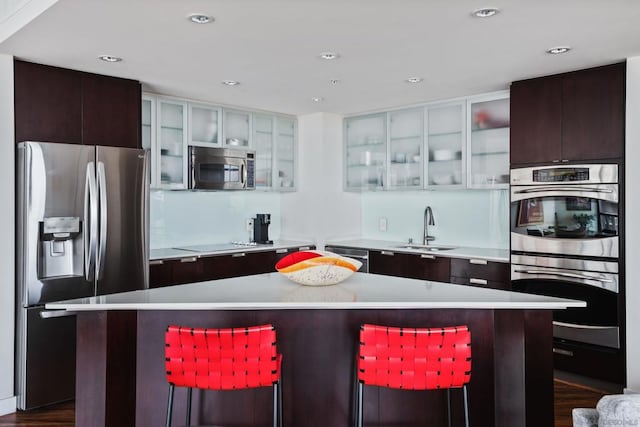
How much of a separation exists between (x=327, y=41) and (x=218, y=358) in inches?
79.0

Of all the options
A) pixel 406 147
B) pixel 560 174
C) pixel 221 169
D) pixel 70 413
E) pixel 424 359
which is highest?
pixel 406 147

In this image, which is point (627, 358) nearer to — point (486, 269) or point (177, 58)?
point (486, 269)

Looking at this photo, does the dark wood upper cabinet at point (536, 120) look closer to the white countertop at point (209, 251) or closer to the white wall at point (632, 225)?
the white wall at point (632, 225)

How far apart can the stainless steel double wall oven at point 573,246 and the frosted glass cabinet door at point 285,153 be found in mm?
2571

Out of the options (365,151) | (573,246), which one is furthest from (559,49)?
(365,151)

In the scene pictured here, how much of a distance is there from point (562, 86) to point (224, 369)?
3422 millimetres

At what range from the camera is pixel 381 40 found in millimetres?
3293

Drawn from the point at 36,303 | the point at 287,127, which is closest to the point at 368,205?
the point at 287,127

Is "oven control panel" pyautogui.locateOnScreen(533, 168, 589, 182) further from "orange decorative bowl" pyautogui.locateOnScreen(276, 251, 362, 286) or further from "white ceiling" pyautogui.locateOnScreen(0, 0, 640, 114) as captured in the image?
"orange decorative bowl" pyautogui.locateOnScreen(276, 251, 362, 286)

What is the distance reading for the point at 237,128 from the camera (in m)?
5.62

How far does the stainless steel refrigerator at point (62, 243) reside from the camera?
3668mm

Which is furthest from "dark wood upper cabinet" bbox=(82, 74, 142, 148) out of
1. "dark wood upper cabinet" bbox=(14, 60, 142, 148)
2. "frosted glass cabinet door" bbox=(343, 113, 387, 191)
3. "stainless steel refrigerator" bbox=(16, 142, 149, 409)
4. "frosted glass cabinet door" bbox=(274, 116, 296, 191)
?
"frosted glass cabinet door" bbox=(343, 113, 387, 191)

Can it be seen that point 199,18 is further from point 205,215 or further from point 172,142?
point 205,215

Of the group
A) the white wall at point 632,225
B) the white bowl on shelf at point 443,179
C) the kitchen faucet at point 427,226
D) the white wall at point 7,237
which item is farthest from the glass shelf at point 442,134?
the white wall at point 7,237
